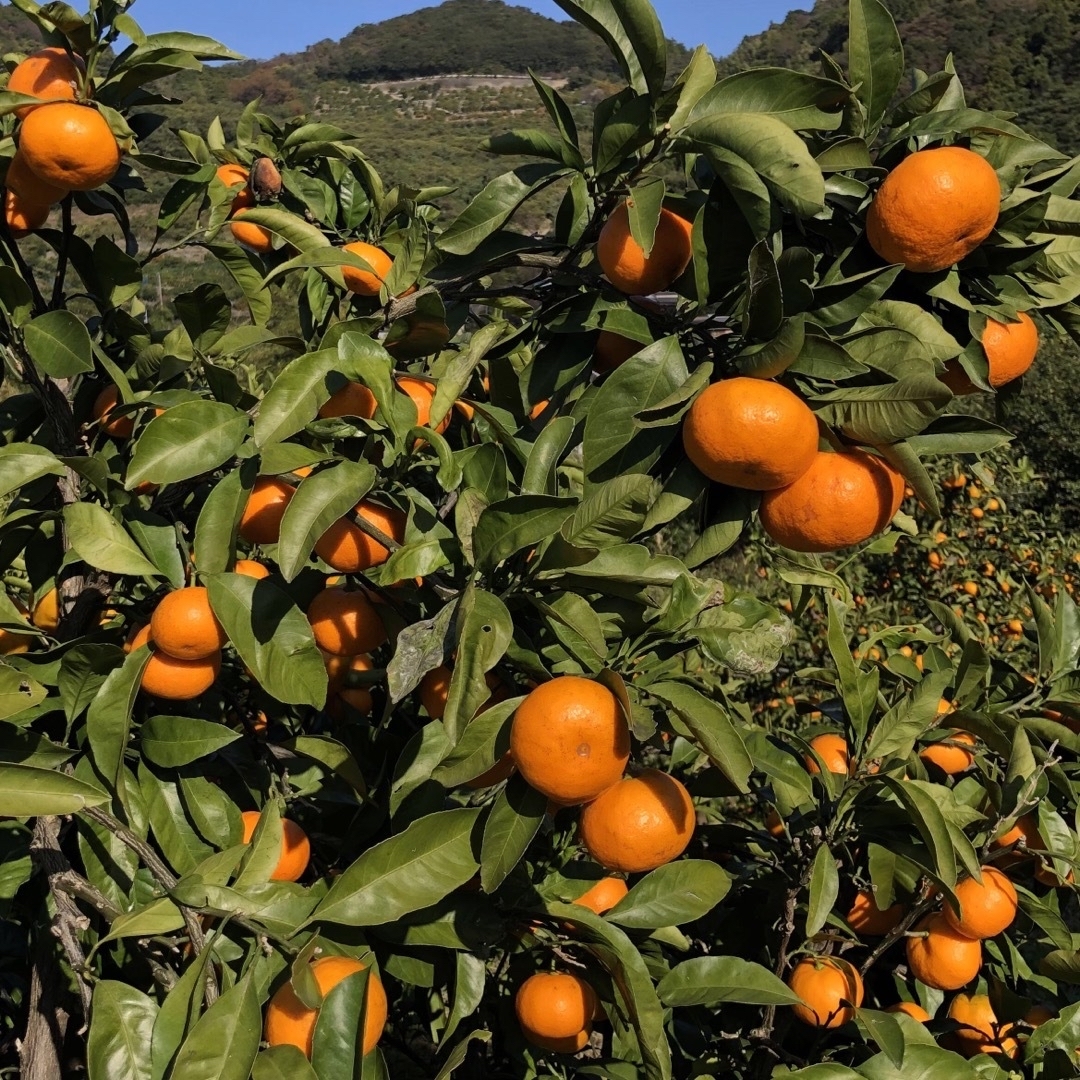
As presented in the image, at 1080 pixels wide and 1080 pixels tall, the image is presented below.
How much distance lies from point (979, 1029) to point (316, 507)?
1080mm

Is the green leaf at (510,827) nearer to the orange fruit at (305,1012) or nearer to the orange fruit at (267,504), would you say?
the orange fruit at (305,1012)

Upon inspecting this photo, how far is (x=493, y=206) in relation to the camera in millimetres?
871

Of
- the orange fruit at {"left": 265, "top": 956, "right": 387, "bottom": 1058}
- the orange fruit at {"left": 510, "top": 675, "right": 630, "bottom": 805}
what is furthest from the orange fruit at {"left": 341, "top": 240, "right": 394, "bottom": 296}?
the orange fruit at {"left": 265, "top": 956, "right": 387, "bottom": 1058}

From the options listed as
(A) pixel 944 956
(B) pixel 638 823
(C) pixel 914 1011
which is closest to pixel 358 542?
(B) pixel 638 823

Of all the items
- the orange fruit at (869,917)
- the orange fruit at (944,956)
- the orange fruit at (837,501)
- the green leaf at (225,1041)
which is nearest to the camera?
the green leaf at (225,1041)

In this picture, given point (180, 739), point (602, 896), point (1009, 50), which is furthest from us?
point (1009, 50)

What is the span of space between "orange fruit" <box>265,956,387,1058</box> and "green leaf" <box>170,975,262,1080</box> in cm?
4

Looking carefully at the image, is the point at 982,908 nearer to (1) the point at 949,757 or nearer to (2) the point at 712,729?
(1) the point at 949,757

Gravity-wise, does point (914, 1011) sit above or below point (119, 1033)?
below

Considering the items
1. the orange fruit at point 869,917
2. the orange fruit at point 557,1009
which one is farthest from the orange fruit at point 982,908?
the orange fruit at point 557,1009

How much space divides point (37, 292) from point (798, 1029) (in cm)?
130

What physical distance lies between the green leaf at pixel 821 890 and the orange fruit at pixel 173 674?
63 cm

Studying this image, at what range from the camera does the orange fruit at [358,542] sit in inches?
33.3

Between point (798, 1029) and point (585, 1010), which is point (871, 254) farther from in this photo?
point (798, 1029)
